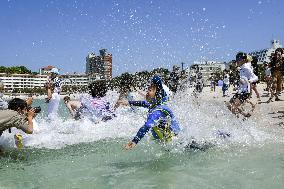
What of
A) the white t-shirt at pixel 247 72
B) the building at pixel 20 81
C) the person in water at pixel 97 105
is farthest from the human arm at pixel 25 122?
the building at pixel 20 81

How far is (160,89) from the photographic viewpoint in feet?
22.6

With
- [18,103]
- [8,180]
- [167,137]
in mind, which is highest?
[18,103]

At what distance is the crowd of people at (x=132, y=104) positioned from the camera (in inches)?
261

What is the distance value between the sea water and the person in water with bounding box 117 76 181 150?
243 mm

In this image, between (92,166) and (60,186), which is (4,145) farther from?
(60,186)

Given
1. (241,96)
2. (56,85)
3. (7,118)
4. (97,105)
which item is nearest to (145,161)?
(7,118)

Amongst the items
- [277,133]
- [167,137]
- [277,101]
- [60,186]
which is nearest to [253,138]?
[277,133]

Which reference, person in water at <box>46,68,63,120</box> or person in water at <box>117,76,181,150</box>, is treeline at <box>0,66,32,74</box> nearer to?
person in water at <box>46,68,63,120</box>

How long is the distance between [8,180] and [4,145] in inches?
86.9

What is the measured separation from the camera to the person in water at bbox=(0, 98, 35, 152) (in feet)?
21.4

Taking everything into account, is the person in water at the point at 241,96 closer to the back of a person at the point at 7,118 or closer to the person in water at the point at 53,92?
the person in water at the point at 53,92

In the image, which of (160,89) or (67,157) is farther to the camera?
(67,157)

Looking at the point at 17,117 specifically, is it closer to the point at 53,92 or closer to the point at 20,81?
the point at 53,92

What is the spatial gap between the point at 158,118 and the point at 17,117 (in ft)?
7.46
